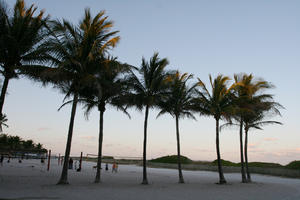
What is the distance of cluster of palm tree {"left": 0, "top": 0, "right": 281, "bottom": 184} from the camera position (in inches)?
594

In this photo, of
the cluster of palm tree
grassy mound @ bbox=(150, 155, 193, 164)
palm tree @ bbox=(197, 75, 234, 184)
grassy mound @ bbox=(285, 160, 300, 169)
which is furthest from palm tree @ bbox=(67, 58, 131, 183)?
grassy mound @ bbox=(150, 155, 193, 164)

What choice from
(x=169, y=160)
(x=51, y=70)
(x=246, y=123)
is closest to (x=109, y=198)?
(x=51, y=70)

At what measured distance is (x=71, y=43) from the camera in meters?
17.3

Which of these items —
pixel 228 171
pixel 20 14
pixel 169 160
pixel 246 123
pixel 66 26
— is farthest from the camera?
pixel 169 160

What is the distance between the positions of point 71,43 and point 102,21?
254 centimetres

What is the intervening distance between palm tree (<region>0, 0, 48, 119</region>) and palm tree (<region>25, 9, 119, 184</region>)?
0.85 m

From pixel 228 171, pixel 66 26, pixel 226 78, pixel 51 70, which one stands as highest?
pixel 66 26

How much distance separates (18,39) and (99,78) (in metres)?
5.79

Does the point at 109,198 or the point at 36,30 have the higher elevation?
the point at 36,30

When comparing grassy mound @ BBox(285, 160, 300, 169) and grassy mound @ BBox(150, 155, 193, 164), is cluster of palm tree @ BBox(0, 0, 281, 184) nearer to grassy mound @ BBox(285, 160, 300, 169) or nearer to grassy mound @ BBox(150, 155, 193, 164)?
grassy mound @ BBox(285, 160, 300, 169)

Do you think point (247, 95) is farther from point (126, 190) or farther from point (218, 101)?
point (126, 190)

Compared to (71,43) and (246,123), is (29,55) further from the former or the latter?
(246,123)

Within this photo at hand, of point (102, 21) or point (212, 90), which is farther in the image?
point (212, 90)

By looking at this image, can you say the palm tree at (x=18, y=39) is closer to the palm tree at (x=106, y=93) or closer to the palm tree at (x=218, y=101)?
the palm tree at (x=106, y=93)
